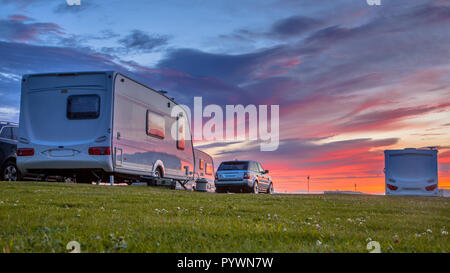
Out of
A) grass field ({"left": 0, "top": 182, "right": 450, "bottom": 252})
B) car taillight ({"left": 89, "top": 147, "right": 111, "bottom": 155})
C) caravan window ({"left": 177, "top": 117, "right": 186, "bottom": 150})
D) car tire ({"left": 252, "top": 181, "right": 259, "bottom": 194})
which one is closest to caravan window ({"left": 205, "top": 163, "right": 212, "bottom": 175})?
car tire ({"left": 252, "top": 181, "right": 259, "bottom": 194})

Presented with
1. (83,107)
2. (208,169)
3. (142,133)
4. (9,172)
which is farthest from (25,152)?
(208,169)

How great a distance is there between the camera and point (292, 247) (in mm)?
5527

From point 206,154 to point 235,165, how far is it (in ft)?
14.3

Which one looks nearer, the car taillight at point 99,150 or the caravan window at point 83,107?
the car taillight at point 99,150

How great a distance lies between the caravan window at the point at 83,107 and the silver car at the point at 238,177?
9474 millimetres

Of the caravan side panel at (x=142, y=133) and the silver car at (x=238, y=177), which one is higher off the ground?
the caravan side panel at (x=142, y=133)

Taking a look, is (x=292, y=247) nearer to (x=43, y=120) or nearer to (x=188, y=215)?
(x=188, y=215)

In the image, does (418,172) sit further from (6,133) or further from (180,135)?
(6,133)

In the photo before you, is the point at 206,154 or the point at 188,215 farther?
the point at 206,154

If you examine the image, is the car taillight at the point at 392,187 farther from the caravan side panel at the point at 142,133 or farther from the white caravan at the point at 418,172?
the caravan side panel at the point at 142,133

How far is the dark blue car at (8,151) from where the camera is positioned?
19.8 metres

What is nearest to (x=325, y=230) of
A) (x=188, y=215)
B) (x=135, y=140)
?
(x=188, y=215)

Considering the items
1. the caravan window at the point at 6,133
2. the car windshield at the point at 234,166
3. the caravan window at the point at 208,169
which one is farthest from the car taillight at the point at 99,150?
the caravan window at the point at 208,169

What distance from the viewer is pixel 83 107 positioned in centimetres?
1725
